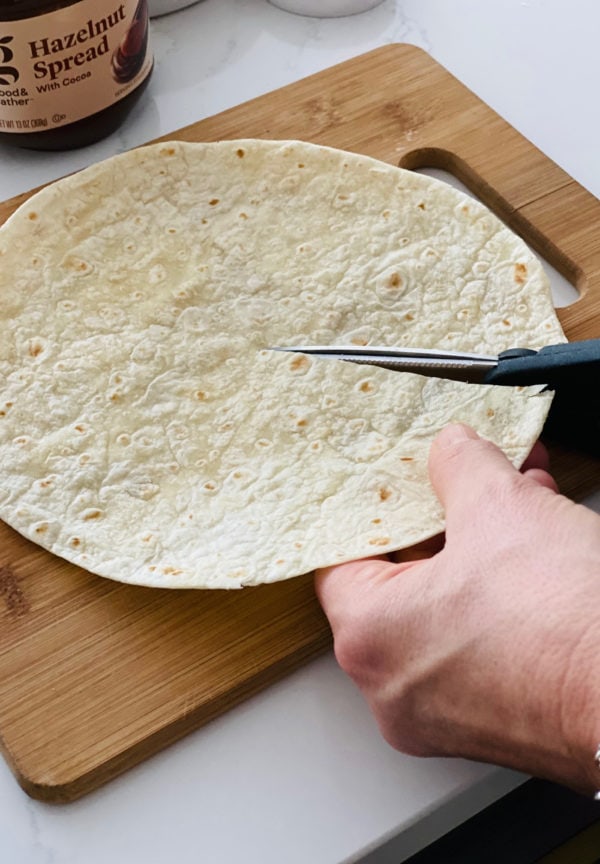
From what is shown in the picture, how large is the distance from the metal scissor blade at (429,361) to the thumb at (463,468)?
0.08 m

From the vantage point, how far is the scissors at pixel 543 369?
1224 mm

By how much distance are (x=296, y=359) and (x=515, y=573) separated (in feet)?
1.56

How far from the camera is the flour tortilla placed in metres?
1.24

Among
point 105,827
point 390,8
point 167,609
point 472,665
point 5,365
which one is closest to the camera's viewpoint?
point 472,665

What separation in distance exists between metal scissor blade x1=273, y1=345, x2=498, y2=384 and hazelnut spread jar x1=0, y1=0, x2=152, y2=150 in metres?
0.62

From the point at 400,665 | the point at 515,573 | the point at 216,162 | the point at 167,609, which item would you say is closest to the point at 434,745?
the point at 400,665

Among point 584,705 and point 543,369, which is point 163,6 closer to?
point 543,369

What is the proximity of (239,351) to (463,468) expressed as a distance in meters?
0.38

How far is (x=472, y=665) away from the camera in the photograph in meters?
1.01

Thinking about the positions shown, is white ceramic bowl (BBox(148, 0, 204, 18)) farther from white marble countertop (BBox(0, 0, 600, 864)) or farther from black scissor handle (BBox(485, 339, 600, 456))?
white marble countertop (BBox(0, 0, 600, 864))

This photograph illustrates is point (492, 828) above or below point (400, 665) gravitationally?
below

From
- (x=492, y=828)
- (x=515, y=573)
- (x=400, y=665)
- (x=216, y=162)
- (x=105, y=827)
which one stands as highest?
(x=216, y=162)

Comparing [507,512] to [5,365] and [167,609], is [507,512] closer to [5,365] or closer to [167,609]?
[167,609]

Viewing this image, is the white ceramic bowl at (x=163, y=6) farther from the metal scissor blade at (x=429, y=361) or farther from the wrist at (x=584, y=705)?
the wrist at (x=584, y=705)
